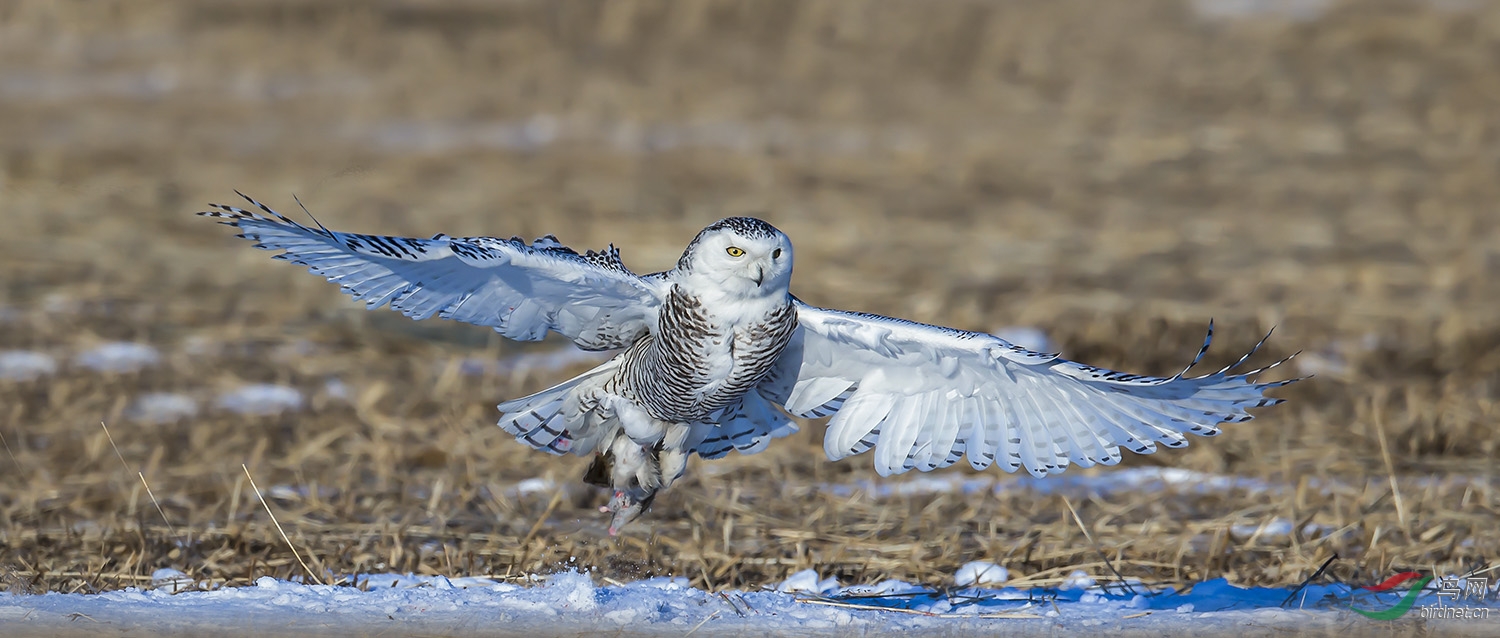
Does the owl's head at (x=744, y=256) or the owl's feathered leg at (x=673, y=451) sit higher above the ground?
the owl's head at (x=744, y=256)

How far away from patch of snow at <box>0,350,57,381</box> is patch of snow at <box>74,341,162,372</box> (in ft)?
0.56

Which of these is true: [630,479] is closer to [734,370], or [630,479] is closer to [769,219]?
[734,370]

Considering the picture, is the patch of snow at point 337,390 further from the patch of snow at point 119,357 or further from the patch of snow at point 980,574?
the patch of snow at point 980,574

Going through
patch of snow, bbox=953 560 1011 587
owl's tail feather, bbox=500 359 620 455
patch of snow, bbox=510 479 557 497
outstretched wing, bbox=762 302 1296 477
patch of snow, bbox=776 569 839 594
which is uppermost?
outstretched wing, bbox=762 302 1296 477

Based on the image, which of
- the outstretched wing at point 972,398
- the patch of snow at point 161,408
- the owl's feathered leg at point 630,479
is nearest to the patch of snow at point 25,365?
the patch of snow at point 161,408

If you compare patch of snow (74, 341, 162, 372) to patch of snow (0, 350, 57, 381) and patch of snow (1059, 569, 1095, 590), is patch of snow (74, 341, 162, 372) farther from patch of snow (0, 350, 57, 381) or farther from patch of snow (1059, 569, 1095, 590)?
patch of snow (1059, 569, 1095, 590)

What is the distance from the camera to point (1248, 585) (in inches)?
223

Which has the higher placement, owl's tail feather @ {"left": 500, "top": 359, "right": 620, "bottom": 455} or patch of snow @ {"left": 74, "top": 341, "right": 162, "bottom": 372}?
owl's tail feather @ {"left": 500, "top": 359, "right": 620, "bottom": 455}

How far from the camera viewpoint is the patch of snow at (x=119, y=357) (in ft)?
29.5

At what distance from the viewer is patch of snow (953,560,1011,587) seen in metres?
5.70

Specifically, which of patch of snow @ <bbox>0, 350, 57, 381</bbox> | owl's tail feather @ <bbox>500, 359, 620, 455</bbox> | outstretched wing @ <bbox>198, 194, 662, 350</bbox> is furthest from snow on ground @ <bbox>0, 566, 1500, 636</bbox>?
patch of snow @ <bbox>0, 350, 57, 381</bbox>

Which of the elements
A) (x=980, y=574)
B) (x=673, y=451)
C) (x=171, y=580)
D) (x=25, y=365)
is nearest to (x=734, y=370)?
(x=673, y=451)

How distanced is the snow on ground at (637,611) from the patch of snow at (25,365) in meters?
3.82

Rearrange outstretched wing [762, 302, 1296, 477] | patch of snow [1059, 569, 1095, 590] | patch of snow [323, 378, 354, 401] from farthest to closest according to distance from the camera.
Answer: patch of snow [323, 378, 354, 401], patch of snow [1059, 569, 1095, 590], outstretched wing [762, 302, 1296, 477]
